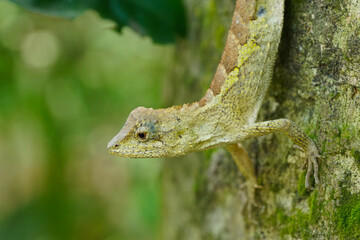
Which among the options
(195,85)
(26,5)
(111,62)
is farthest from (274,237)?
(111,62)

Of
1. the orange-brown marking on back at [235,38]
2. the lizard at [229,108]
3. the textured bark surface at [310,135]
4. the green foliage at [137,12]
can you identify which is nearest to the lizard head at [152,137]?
the lizard at [229,108]

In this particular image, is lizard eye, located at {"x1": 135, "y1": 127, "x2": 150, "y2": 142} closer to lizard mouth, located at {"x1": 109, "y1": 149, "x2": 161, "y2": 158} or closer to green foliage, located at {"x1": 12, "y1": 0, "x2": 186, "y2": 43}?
lizard mouth, located at {"x1": 109, "y1": 149, "x2": 161, "y2": 158}

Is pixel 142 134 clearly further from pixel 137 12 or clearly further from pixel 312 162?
pixel 137 12

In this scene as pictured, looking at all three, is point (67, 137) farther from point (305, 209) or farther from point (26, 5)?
point (305, 209)

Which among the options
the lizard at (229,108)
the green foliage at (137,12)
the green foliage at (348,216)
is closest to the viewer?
the green foliage at (348,216)

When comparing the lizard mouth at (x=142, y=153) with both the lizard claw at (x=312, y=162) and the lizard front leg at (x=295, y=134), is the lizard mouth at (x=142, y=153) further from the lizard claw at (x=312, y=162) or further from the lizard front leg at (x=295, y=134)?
the lizard claw at (x=312, y=162)

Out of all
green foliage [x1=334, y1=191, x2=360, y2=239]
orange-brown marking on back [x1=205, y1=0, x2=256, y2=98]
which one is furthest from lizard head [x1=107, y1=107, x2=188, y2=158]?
green foliage [x1=334, y1=191, x2=360, y2=239]

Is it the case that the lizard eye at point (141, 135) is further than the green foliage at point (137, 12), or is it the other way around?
the green foliage at point (137, 12)
